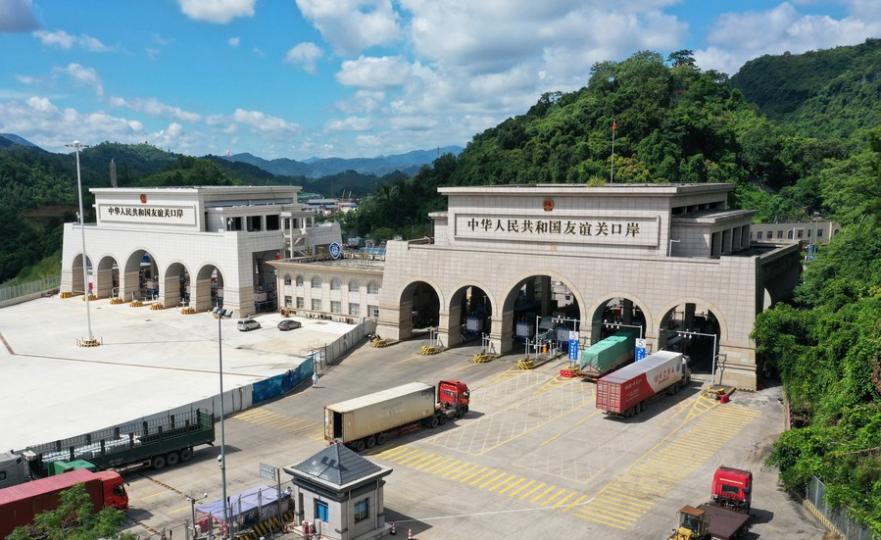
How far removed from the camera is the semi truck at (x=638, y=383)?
147 feet

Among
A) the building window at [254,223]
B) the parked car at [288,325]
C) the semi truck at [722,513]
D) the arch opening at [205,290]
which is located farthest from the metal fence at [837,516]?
the building window at [254,223]

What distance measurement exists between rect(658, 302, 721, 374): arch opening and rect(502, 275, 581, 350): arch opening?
776 cm

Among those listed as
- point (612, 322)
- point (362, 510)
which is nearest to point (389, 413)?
point (362, 510)

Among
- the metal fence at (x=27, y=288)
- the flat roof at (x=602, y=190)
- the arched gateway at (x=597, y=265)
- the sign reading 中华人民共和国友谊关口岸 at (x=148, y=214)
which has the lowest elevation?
the metal fence at (x=27, y=288)

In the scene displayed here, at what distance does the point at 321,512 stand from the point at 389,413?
12.0 m

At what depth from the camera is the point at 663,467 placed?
126 feet

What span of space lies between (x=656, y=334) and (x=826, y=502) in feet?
85.1

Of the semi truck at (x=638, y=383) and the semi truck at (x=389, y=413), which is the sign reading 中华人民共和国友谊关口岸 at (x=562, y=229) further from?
the semi truck at (x=389, y=413)

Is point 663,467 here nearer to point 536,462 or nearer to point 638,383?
point 536,462

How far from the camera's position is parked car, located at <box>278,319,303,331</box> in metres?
75.6

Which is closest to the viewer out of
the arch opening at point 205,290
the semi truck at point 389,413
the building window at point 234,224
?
the semi truck at point 389,413

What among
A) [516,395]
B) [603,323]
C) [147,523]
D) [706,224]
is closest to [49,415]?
[147,523]

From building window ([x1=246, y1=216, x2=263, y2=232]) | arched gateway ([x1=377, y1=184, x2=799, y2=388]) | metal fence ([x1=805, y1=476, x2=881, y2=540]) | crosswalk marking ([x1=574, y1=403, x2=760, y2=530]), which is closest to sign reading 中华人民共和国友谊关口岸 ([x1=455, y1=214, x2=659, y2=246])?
arched gateway ([x1=377, y1=184, x2=799, y2=388])

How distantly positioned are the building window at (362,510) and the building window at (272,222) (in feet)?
221
